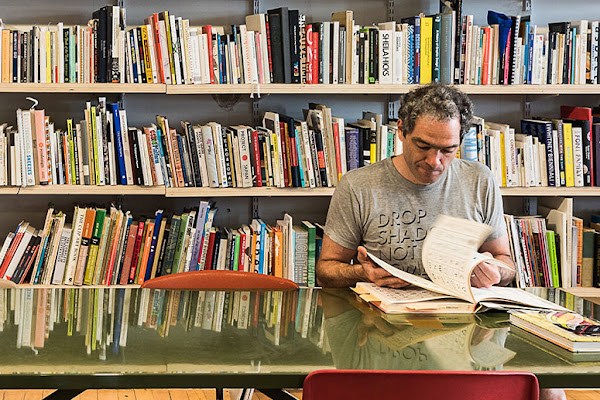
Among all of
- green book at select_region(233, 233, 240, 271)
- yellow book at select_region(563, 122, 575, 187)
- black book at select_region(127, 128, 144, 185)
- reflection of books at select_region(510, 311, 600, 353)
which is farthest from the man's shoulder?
black book at select_region(127, 128, 144, 185)

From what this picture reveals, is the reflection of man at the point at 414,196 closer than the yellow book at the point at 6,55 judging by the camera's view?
Yes

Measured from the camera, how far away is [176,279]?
2184mm

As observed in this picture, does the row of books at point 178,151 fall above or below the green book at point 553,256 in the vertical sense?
above

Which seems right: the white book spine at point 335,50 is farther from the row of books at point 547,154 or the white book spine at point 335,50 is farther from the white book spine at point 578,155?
the white book spine at point 578,155

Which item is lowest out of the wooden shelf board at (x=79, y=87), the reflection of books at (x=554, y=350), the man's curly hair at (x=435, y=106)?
the reflection of books at (x=554, y=350)

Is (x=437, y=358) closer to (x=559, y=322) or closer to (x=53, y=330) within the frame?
(x=559, y=322)

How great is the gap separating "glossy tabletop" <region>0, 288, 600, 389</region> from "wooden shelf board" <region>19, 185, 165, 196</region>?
1.05m

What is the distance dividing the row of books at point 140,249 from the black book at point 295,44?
590mm

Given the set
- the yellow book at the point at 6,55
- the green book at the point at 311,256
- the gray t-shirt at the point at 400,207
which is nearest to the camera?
the gray t-shirt at the point at 400,207

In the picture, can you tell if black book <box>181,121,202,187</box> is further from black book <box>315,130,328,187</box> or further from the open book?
the open book

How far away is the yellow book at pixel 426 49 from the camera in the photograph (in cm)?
306

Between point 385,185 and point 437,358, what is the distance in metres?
0.90

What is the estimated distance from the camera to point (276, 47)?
2988mm

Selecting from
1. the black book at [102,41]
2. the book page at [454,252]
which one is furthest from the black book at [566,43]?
the black book at [102,41]
